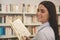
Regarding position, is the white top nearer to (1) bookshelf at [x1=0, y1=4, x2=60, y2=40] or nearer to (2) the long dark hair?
(2) the long dark hair

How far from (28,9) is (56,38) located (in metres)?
2.16

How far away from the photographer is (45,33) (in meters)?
1.19

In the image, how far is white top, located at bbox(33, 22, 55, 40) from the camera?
1.18 m

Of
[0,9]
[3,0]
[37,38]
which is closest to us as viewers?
[37,38]

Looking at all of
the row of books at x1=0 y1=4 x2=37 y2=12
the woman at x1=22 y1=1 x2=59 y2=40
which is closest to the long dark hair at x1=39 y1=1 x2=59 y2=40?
the woman at x1=22 y1=1 x2=59 y2=40

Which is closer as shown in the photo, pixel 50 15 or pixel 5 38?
pixel 50 15

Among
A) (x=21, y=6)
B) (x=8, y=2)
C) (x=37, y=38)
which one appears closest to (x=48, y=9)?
(x=37, y=38)

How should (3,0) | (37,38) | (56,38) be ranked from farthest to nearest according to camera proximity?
(3,0) < (56,38) < (37,38)

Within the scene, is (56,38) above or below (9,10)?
below

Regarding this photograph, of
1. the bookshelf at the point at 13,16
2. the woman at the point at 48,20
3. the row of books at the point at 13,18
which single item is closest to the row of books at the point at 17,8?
the bookshelf at the point at 13,16

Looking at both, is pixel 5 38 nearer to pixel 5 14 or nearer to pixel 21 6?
pixel 5 14

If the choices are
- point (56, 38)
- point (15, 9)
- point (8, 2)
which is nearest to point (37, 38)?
point (56, 38)

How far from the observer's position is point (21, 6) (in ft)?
11.0

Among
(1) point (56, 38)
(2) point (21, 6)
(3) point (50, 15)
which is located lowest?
(1) point (56, 38)
